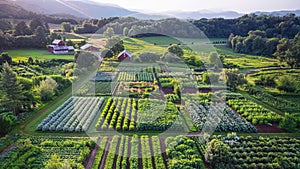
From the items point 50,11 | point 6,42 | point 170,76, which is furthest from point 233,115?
point 50,11

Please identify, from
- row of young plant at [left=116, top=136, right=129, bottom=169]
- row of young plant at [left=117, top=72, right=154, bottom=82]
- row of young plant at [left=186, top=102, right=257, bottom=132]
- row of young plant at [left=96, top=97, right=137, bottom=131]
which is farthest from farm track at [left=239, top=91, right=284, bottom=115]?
row of young plant at [left=116, top=136, right=129, bottom=169]

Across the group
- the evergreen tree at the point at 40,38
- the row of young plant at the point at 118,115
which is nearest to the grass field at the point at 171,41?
the evergreen tree at the point at 40,38

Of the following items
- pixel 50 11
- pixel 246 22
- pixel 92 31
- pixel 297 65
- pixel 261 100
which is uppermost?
pixel 50 11

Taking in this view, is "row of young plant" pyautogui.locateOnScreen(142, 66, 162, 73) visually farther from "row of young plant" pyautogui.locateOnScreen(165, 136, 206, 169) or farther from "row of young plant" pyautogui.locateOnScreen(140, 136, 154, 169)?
"row of young plant" pyautogui.locateOnScreen(165, 136, 206, 169)

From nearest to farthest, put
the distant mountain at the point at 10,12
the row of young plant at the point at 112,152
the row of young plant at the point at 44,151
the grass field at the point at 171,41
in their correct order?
the row of young plant at the point at 44,151 < the row of young plant at the point at 112,152 < the grass field at the point at 171,41 < the distant mountain at the point at 10,12

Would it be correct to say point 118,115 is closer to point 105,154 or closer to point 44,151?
point 105,154

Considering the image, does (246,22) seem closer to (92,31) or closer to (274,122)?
(92,31)

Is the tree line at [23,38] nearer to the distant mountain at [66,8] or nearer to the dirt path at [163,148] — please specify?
the dirt path at [163,148]
